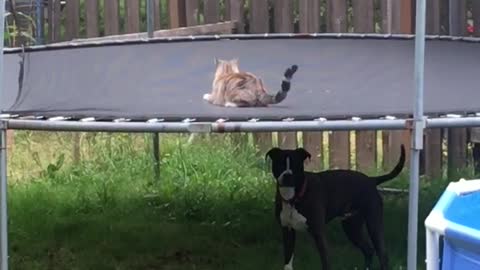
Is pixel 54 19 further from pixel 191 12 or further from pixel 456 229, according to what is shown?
pixel 456 229

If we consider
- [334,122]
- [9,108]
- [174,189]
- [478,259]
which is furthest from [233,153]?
[478,259]

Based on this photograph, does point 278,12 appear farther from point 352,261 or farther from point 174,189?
point 352,261

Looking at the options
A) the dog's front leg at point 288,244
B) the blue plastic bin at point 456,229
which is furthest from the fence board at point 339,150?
the blue plastic bin at point 456,229

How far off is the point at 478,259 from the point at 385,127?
129cm

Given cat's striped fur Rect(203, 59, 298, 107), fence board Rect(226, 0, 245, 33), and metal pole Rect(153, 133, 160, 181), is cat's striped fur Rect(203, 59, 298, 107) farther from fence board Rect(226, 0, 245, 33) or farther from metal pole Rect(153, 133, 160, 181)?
fence board Rect(226, 0, 245, 33)

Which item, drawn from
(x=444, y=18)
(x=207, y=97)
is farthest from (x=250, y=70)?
(x=444, y=18)

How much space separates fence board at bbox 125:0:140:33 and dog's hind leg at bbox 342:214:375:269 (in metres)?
2.29

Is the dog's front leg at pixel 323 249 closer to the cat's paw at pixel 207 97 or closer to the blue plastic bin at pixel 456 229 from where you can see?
the cat's paw at pixel 207 97

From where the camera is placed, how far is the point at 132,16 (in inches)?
232

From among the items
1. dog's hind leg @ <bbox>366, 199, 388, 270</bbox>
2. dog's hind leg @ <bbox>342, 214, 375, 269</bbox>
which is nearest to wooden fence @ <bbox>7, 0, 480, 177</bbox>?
dog's hind leg @ <bbox>342, 214, 375, 269</bbox>

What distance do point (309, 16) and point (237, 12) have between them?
1.34 ft

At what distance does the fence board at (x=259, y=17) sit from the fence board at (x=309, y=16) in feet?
0.65

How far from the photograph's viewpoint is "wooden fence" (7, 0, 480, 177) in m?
5.30

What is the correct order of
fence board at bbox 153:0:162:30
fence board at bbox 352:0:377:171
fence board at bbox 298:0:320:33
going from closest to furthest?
1. fence board at bbox 352:0:377:171
2. fence board at bbox 298:0:320:33
3. fence board at bbox 153:0:162:30
